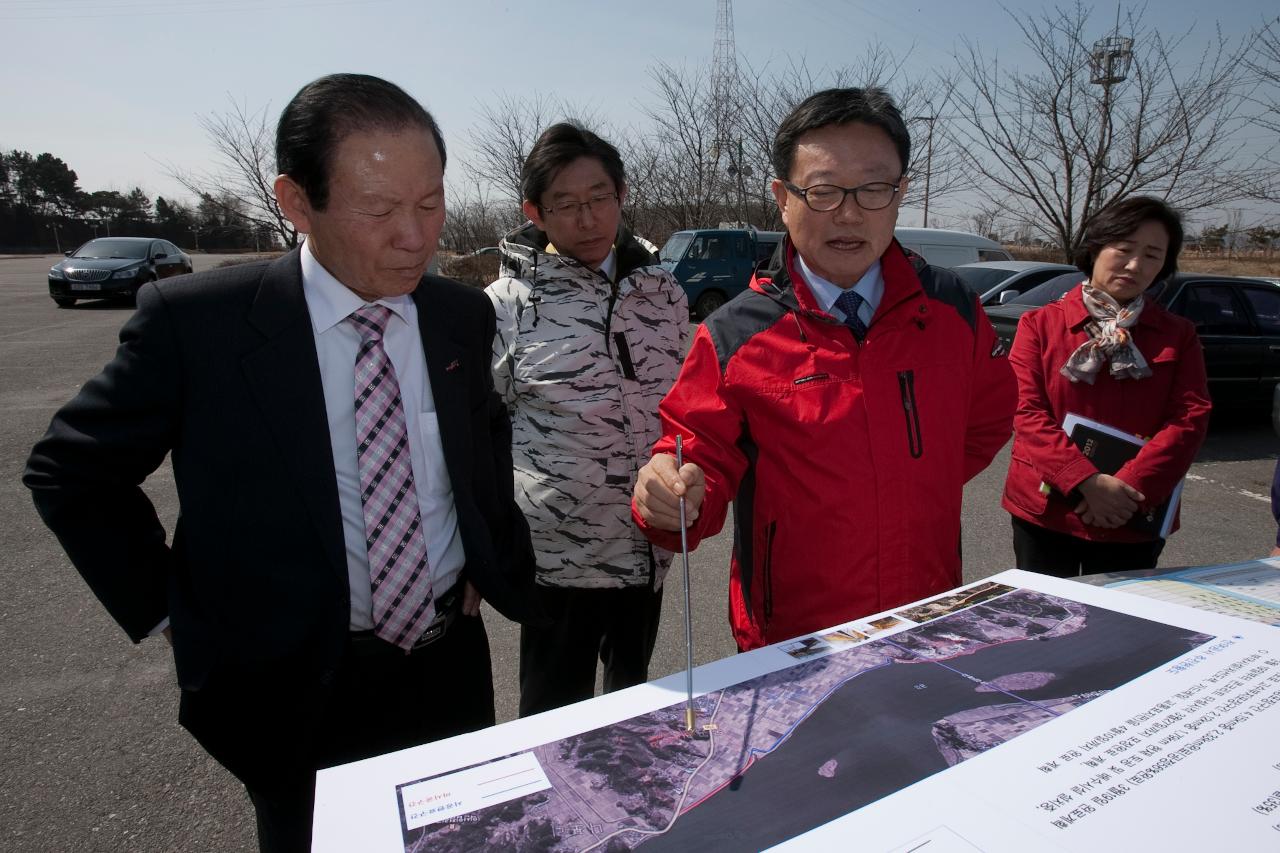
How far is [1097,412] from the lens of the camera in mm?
2355

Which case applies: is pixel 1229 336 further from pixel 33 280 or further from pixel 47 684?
pixel 33 280

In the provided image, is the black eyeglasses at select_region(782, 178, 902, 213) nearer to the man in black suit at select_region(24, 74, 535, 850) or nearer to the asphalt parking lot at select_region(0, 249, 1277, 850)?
the man in black suit at select_region(24, 74, 535, 850)

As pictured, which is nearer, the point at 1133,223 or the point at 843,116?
the point at 843,116

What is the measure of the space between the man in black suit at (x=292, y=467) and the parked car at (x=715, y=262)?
41.0ft

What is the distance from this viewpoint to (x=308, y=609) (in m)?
1.30

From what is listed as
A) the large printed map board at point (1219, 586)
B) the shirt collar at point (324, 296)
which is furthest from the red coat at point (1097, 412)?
the shirt collar at point (324, 296)

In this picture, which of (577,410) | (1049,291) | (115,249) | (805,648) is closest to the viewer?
(805,648)

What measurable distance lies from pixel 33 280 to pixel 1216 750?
29.4m

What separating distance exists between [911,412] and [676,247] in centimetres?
1328

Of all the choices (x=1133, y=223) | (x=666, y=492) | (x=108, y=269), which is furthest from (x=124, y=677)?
(x=108, y=269)

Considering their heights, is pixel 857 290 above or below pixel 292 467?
above

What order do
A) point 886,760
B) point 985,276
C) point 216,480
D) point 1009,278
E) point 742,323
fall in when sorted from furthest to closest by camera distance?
point 985,276, point 1009,278, point 742,323, point 216,480, point 886,760

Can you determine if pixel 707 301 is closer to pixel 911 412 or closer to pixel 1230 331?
pixel 1230 331

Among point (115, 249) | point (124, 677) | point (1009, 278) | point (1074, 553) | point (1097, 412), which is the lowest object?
point (124, 677)
